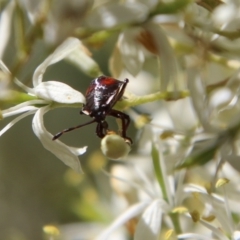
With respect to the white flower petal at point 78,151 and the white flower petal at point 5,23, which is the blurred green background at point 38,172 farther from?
the white flower petal at point 78,151

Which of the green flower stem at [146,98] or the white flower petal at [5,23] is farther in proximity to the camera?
the white flower petal at [5,23]

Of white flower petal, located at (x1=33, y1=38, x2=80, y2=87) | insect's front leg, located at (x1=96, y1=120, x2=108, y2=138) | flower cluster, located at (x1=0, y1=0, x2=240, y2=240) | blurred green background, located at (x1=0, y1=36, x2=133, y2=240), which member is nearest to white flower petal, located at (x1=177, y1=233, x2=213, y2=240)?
flower cluster, located at (x1=0, y1=0, x2=240, y2=240)

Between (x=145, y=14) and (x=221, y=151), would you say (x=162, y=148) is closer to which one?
(x=221, y=151)

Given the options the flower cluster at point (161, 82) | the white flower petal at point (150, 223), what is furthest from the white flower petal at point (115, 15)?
the white flower petal at point (150, 223)

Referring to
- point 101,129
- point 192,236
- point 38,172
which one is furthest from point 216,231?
point 38,172

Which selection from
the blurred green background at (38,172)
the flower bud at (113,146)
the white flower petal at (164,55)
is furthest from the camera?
the blurred green background at (38,172)
